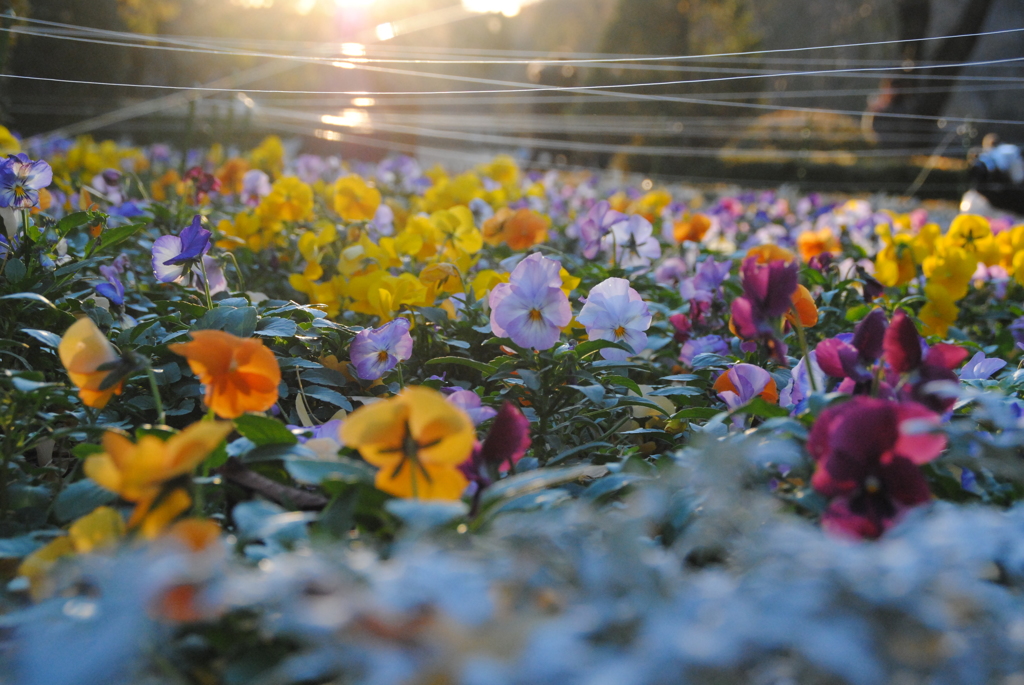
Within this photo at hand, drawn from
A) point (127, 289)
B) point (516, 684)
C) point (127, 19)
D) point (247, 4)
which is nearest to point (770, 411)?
point (516, 684)

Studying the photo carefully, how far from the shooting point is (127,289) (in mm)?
1559

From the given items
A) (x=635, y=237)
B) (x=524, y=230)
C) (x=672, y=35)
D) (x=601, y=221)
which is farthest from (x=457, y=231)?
(x=672, y=35)

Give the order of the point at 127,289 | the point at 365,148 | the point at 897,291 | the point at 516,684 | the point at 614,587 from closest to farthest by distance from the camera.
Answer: the point at 516,684
the point at 614,587
the point at 127,289
the point at 897,291
the point at 365,148

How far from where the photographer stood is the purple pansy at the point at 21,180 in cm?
116

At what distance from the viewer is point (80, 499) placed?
2.15 feet

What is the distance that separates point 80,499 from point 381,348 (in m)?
0.48

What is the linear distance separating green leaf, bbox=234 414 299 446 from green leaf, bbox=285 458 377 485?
12 cm

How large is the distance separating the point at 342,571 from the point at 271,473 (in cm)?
35

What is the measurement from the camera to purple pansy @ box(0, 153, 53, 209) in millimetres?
1161

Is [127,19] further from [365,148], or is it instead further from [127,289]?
[127,289]

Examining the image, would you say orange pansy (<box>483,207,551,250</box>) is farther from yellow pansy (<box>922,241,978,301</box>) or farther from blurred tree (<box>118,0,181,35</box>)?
blurred tree (<box>118,0,181,35</box>)

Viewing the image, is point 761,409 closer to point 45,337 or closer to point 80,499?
point 80,499

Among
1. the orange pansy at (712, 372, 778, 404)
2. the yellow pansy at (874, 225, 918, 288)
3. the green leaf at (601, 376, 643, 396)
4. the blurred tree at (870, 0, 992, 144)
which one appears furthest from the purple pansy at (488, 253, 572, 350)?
the blurred tree at (870, 0, 992, 144)

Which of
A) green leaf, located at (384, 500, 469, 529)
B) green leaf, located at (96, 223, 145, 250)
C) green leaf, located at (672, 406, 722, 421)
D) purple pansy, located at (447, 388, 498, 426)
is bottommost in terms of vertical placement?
green leaf, located at (672, 406, 722, 421)
